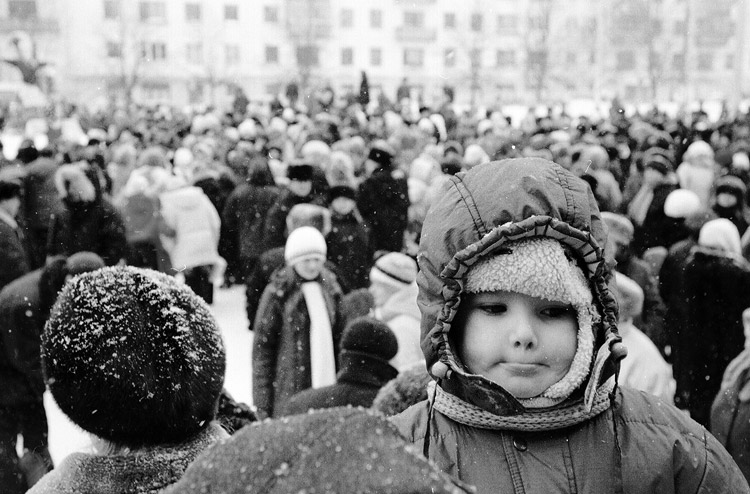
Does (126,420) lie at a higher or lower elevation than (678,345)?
higher

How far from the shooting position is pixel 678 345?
570 centimetres

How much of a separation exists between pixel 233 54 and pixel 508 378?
60.2 meters

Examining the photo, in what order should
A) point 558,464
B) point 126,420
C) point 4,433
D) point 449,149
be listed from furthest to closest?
point 449,149 < point 4,433 < point 126,420 < point 558,464

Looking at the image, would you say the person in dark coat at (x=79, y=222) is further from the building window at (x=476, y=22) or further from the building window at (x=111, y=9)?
the building window at (x=476, y=22)

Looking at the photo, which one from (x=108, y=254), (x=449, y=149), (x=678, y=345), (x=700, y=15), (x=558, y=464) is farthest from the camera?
(x=700, y=15)

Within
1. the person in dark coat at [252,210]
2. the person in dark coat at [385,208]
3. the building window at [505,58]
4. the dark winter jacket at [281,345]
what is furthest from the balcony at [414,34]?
the dark winter jacket at [281,345]

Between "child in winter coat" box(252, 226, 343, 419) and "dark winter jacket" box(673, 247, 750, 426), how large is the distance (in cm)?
225

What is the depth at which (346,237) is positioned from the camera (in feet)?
24.2

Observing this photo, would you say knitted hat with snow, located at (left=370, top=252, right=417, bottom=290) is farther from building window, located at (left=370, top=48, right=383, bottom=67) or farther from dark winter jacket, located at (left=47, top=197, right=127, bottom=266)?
building window, located at (left=370, top=48, right=383, bottom=67)

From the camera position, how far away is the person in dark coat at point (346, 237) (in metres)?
7.33

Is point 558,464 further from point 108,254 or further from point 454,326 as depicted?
point 108,254

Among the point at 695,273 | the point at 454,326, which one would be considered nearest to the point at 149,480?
the point at 454,326

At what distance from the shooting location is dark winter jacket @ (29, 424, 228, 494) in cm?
162

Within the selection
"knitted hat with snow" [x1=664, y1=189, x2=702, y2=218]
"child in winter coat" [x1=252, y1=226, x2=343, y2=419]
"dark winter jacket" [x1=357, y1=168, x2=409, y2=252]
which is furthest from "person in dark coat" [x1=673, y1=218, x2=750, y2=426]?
"dark winter jacket" [x1=357, y1=168, x2=409, y2=252]
